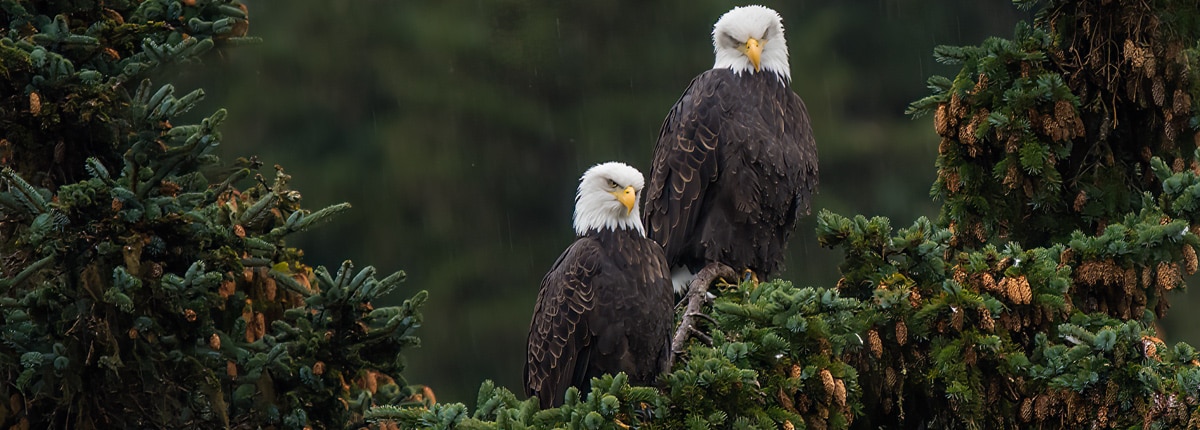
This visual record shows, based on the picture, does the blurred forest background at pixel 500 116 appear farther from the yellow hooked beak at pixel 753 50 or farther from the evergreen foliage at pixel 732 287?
the evergreen foliage at pixel 732 287

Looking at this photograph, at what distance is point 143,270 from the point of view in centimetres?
468

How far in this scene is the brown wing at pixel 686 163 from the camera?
5.64 m

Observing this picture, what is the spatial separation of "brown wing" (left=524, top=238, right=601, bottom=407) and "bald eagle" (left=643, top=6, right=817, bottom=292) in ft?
2.00

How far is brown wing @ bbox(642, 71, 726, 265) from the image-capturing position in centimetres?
564

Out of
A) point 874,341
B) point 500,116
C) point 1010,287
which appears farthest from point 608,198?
point 500,116

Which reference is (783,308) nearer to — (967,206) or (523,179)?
(967,206)

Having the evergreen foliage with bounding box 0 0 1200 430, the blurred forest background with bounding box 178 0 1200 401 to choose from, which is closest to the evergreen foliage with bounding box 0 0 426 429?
the evergreen foliage with bounding box 0 0 1200 430

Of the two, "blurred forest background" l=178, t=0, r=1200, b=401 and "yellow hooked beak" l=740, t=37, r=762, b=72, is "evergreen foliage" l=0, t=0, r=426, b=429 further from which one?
"blurred forest background" l=178, t=0, r=1200, b=401

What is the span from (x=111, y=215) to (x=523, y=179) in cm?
825

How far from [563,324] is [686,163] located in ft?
2.60

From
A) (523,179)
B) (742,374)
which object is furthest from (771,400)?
(523,179)

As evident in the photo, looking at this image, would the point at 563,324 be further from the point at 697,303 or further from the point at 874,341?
the point at 874,341

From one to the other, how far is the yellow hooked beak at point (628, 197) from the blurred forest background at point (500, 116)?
260 inches

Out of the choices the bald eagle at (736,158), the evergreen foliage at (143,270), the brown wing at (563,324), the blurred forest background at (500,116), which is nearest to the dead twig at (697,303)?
the bald eagle at (736,158)
